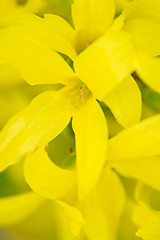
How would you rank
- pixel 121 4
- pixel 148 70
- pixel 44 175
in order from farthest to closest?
pixel 121 4
pixel 44 175
pixel 148 70

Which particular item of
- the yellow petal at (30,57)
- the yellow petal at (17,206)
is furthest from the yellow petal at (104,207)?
the yellow petal at (30,57)

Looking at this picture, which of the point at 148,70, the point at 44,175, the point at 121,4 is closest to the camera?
the point at 148,70

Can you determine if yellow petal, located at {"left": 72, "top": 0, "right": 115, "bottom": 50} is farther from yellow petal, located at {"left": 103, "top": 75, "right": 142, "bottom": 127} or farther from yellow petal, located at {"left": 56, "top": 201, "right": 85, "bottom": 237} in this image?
yellow petal, located at {"left": 56, "top": 201, "right": 85, "bottom": 237}

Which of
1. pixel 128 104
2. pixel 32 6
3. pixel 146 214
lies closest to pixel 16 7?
pixel 32 6

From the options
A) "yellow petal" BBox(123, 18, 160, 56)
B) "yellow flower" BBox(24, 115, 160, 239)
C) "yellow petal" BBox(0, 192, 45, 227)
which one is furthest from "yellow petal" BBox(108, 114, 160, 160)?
"yellow petal" BBox(0, 192, 45, 227)

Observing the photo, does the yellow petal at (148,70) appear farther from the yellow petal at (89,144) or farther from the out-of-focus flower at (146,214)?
the out-of-focus flower at (146,214)

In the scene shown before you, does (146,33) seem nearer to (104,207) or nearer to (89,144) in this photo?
(89,144)

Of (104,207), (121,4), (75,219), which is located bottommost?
(104,207)
